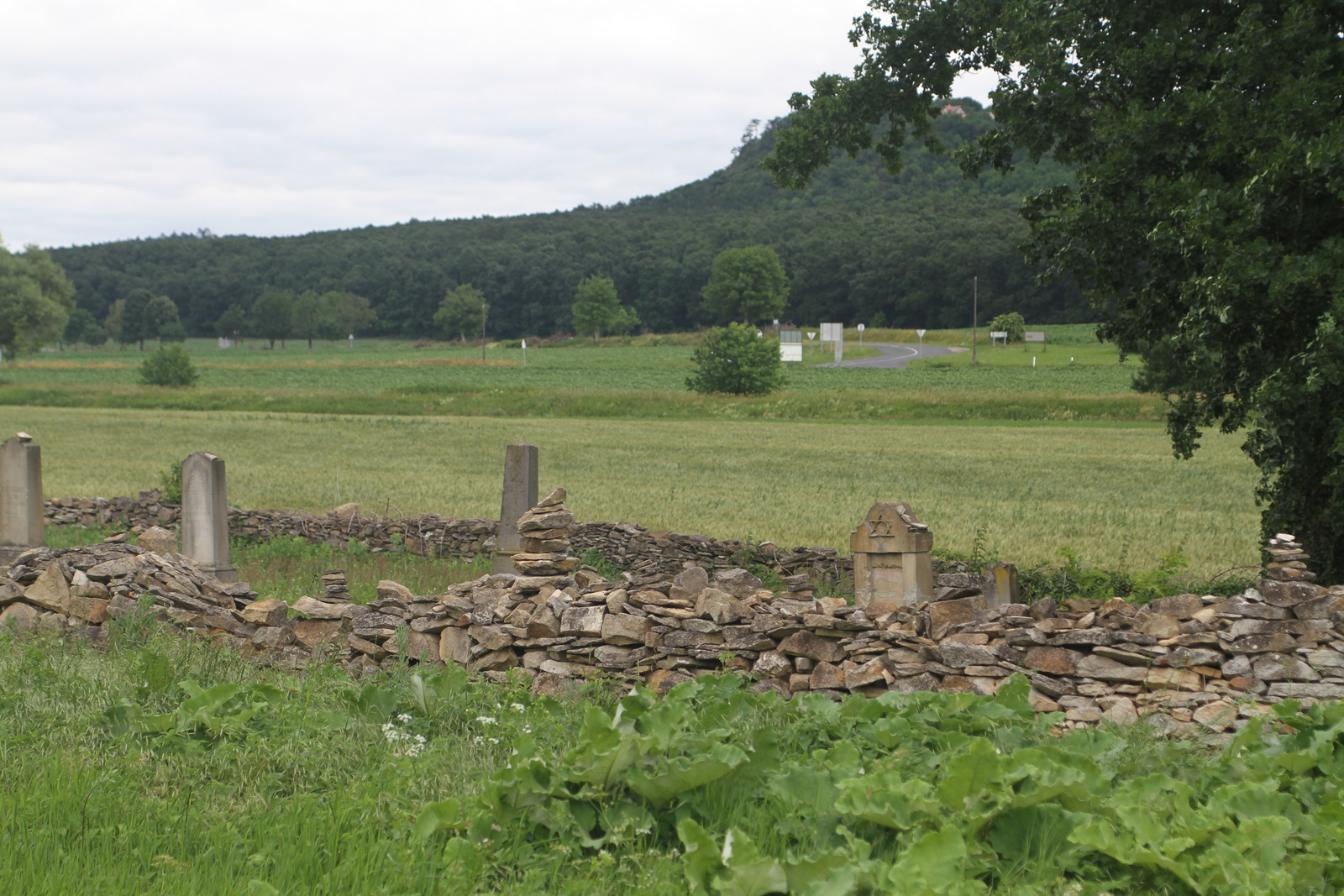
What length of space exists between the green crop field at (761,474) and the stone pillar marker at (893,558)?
5.72 meters

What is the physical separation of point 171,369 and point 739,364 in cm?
3632

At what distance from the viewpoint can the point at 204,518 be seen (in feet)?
35.9

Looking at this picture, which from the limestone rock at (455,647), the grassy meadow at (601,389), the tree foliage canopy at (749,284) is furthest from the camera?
the tree foliage canopy at (749,284)

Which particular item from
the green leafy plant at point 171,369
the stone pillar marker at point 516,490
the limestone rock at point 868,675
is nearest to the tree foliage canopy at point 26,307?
the green leafy plant at point 171,369

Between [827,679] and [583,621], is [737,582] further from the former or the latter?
[827,679]

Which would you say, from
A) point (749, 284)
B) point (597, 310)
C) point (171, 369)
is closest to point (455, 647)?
point (171, 369)

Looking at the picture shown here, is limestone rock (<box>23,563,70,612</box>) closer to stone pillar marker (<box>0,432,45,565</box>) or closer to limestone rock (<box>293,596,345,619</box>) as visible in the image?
limestone rock (<box>293,596,345,619</box>)

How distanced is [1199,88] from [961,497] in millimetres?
12023

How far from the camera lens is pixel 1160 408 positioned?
41.8 meters

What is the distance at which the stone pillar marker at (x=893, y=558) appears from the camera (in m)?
7.51

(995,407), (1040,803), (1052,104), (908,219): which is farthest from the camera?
(908,219)

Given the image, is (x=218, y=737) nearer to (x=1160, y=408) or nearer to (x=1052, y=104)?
(x=1052, y=104)

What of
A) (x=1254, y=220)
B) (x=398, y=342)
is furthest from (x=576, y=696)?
(x=398, y=342)

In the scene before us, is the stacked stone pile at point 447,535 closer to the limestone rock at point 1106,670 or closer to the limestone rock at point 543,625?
the limestone rock at point 543,625
